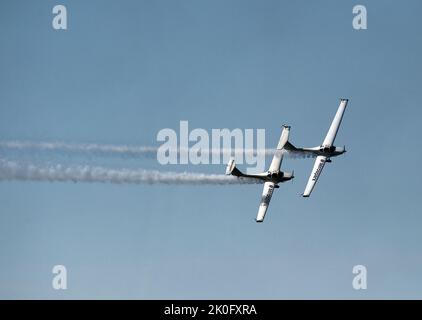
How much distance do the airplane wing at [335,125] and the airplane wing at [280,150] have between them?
19.8ft

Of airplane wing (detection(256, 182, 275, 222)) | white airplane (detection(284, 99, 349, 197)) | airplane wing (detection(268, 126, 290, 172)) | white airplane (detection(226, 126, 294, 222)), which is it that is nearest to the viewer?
white airplane (detection(226, 126, 294, 222))

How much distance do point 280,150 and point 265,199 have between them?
21.8 feet

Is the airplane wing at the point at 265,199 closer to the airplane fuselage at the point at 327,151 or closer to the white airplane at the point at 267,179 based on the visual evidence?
the white airplane at the point at 267,179

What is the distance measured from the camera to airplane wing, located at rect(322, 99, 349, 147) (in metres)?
124

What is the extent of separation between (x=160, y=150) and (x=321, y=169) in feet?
76.8

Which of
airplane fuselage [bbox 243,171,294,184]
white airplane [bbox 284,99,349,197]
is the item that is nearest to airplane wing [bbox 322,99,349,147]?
white airplane [bbox 284,99,349,197]

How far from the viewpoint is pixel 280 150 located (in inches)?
4722

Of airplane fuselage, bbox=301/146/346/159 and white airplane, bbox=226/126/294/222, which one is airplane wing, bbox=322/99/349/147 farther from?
white airplane, bbox=226/126/294/222

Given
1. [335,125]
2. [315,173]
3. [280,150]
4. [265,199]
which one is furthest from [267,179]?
[335,125]

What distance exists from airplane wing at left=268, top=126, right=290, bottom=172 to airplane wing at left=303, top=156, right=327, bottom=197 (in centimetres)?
544
